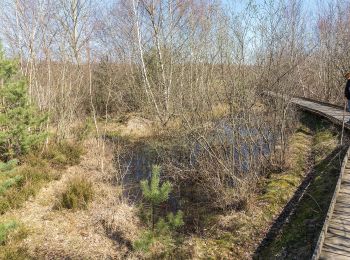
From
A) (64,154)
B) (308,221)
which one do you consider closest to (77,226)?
(64,154)


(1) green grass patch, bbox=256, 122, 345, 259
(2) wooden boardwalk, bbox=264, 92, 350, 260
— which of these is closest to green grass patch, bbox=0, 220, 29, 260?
(1) green grass patch, bbox=256, 122, 345, 259

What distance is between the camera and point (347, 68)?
51.1 feet

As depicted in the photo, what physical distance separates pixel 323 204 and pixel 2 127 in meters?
7.76

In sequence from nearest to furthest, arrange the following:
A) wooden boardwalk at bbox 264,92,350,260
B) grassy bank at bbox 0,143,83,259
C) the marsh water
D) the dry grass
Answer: wooden boardwalk at bbox 264,92,350,260 → grassy bank at bbox 0,143,83,259 → the dry grass → the marsh water

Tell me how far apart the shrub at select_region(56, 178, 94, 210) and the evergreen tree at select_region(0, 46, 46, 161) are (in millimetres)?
1878

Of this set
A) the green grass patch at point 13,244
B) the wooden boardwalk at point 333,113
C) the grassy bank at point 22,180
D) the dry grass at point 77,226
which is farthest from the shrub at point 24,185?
the wooden boardwalk at point 333,113

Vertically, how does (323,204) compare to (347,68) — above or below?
below

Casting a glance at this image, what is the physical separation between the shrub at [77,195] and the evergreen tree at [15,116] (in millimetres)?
1878

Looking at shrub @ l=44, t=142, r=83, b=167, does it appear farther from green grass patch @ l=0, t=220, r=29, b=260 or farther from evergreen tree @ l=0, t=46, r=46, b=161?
green grass patch @ l=0, t=220, r=29, b=260

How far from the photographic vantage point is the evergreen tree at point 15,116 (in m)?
7.52

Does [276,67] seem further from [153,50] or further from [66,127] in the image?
[153,50]

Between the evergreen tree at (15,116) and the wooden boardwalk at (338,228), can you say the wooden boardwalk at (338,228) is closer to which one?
the wooden boardwalk at (338,228)

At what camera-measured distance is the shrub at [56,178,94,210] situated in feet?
23.1

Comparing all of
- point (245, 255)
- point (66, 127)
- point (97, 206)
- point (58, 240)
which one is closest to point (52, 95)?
point (66, 127)
